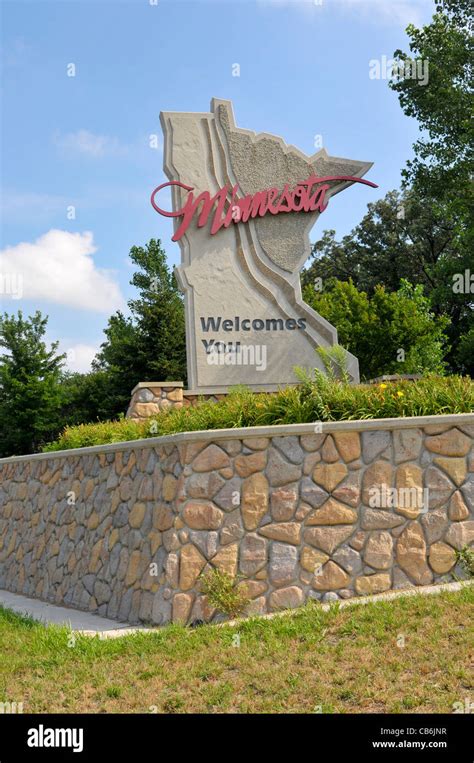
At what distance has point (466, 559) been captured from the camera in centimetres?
824

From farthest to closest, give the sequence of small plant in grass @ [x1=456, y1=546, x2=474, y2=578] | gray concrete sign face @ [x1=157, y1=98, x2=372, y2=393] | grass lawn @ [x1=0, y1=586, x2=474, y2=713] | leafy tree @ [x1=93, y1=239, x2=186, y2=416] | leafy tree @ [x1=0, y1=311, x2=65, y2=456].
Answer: leafy tree @ [x1=0, y1=311, x2=65, y2=456] < leafy tree @ [x1=93, y1=239, x2=186, y2=416] < gray concrete sign face @ [x1=157, y1=98, x2=372, y2=393] < small plant in grass @ [x1=456, y1=546, x2=474, y2=578] < grass lawn @ [x1=0, y1=586, x2=474, y2=713]

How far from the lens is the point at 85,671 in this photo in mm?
6785

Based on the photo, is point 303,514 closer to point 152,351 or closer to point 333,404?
point 333,404

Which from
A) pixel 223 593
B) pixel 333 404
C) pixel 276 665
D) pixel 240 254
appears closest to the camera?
pixel 276 665

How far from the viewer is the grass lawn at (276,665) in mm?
5715

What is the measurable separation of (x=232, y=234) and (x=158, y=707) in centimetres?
1115

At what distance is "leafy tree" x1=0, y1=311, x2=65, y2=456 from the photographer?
3781 cm

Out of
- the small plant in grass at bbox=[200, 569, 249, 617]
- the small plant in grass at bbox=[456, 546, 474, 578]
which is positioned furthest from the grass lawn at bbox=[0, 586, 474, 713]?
the small plant in grass at bbox=[456, 546, 474, 578]

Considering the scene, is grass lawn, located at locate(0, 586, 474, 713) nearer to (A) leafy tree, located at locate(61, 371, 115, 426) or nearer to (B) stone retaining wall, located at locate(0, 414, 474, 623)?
(B) stone retaining wall, located at locate(0, 414, 474, 623)

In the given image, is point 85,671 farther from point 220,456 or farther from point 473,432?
point 473,432

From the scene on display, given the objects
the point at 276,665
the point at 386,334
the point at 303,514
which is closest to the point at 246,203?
the point at 303,514

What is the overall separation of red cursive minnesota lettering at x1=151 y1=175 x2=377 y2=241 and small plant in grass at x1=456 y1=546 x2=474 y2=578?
29.5 ft

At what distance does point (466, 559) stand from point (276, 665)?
9.47 feet
